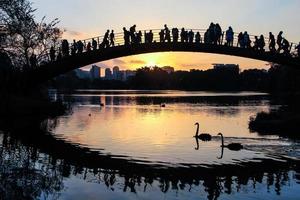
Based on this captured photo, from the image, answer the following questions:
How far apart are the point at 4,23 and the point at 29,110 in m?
8.17

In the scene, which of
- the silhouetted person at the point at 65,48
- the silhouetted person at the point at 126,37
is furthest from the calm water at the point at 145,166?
the silhouetted person at the point at 65,48

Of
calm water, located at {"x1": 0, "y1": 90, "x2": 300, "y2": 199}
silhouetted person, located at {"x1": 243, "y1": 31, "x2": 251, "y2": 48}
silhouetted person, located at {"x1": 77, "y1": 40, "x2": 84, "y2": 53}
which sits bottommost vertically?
calm water, located at {"x1": 0, "y1": 90, "x2": 300, "y2": 199}

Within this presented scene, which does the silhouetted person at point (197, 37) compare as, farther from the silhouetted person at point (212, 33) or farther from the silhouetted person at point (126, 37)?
the silhouetted person at point (126, 37)

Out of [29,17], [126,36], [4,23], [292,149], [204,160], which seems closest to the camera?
[204,160]

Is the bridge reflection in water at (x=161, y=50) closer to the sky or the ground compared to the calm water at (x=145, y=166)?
closer to the sky

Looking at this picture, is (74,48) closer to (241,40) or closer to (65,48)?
(65,48)

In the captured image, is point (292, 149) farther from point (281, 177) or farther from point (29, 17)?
point (29, 17)

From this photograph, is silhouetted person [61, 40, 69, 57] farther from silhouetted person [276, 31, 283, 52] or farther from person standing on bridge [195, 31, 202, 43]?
silhouetted person [276, 31, 283, 52]

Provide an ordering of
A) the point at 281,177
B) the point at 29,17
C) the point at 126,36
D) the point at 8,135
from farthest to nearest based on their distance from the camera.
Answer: the point at 29,17
the point at 126,36
the point at 8,135
the point at 281,177

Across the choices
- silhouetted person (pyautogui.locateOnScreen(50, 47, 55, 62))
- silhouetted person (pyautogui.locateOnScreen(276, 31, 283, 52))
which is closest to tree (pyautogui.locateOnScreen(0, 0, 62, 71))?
silhouetted person (pyautogui.locateOnScreen(50, 47, 55, 62))

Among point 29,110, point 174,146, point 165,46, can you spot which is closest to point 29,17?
point 29,110

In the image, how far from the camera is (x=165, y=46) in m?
46.2

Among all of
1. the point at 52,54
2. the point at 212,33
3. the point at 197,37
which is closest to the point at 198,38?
the point at 197,37

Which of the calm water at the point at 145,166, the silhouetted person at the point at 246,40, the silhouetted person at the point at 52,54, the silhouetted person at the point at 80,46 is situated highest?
the silhouetted person at the point at 246,40
